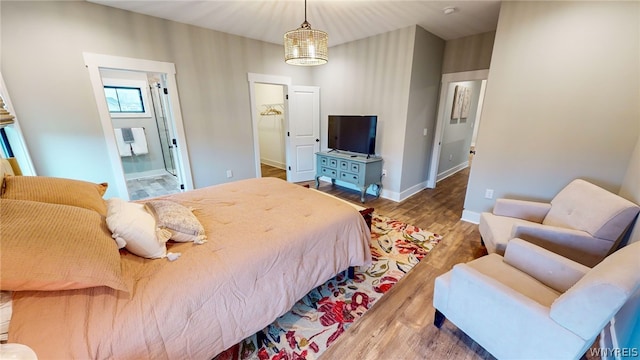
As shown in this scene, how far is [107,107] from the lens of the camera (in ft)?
9.29

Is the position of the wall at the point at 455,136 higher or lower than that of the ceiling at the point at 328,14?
lower

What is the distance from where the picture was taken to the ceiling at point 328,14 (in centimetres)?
265

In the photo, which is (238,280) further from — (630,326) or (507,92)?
(507,92)

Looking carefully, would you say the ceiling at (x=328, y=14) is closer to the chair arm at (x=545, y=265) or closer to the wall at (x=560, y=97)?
the wall at (x=560, y=97)

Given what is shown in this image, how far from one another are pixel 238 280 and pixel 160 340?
385 mm

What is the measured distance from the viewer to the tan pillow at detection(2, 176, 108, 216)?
1155mm

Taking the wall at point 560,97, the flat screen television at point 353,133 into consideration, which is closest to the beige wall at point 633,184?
the wall at point 560,97

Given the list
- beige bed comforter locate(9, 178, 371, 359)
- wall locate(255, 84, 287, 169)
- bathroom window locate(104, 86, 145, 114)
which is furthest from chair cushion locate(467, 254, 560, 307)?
bathroom window locate(104, 86, 145, 114)

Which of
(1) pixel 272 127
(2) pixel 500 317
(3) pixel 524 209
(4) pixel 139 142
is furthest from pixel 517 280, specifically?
(4) pixel 139 142

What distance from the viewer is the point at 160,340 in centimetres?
102

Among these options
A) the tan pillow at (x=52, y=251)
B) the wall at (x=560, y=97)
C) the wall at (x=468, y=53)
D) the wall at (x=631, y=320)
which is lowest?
the wall at (x=631, y=320)

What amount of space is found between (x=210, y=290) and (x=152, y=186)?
465 cm

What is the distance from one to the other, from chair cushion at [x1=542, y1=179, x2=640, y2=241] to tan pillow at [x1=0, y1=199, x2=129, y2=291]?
3004 millimetres

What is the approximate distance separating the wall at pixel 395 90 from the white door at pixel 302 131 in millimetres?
508
